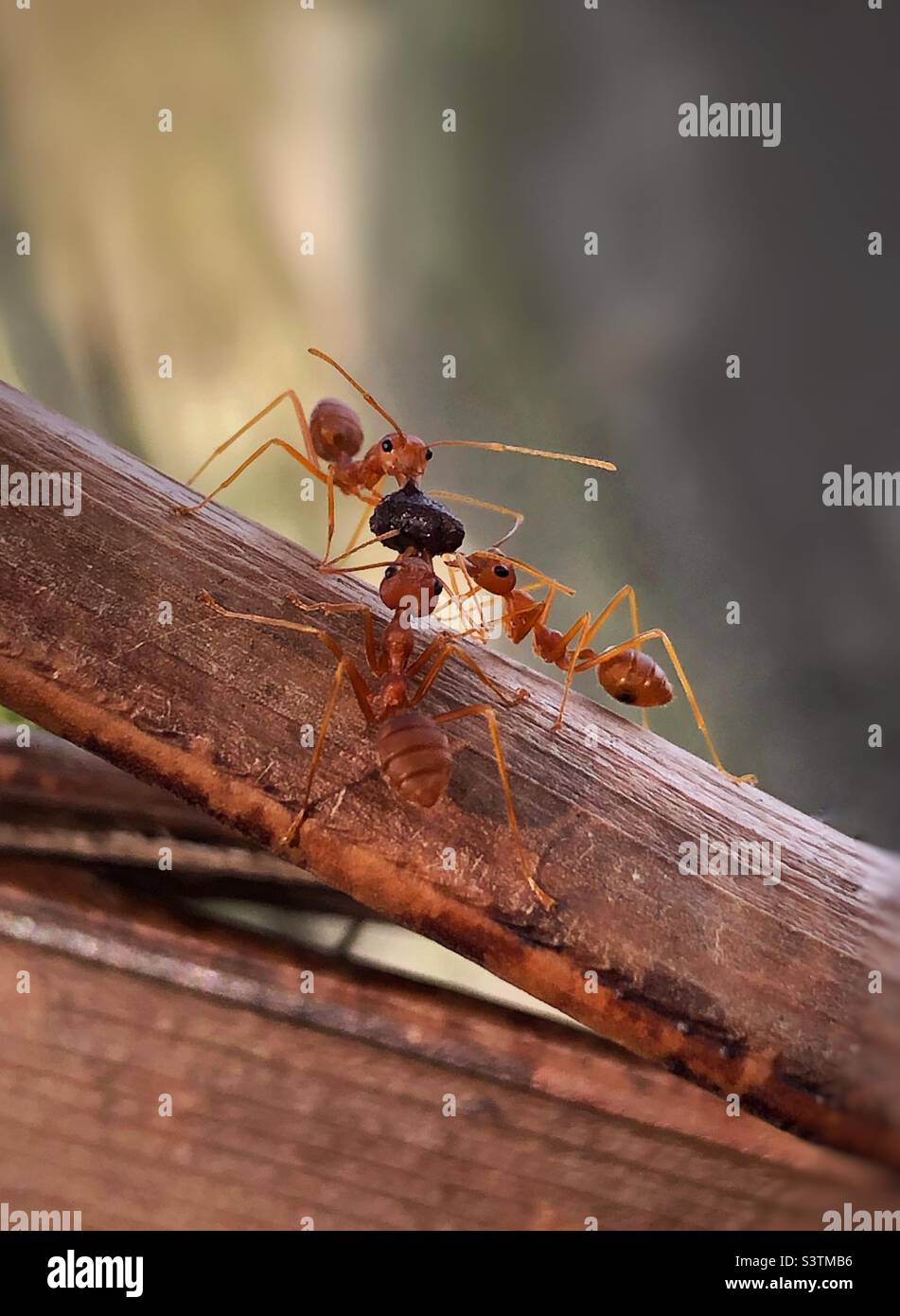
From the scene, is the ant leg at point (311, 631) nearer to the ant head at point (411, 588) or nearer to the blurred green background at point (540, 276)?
the ant head at point (411, 588)

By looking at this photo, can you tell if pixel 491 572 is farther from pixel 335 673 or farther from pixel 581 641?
pixel 335 673

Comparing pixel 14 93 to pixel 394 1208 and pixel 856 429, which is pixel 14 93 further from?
pixel 394 1208

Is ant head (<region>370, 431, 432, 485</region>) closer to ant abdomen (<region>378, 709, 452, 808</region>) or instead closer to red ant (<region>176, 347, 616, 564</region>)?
red ant (<region>176, 347, 616, 564</region>)

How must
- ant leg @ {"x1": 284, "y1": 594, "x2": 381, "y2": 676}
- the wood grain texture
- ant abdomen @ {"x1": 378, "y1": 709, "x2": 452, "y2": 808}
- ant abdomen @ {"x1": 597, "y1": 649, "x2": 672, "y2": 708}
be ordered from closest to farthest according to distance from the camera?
the wood grain texture
ant abdomen @ {"x1": 378, "y1": 709, "x2": 452, "y2": 808}
ant leg @ {"x1": 284, "y1": 594, "x2": 381, "y2": 676}
ant abdomen @ {"x1": 597, "y1": 649, "x2": 672, "y2": 708}

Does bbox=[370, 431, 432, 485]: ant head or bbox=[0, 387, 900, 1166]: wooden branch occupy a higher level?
bbox=[370, 431, 432, 485]: ant head

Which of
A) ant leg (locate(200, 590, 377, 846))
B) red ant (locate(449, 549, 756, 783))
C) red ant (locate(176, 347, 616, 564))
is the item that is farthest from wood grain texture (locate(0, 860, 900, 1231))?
red ant (locate(176, 347, 616, 564))

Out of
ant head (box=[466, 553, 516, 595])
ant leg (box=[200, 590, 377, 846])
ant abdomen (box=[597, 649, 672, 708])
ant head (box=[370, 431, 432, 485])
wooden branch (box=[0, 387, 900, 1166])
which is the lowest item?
wooden branch (box=[0, 387, 900, 1166])

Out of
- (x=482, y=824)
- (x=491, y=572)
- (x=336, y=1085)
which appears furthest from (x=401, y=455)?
(x=336, y=1085)

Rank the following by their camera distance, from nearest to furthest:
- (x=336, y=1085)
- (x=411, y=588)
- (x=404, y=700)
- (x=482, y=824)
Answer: (x=336, y=1085) < (x=482, y=824) < (x=404, y=700) < (x=411, y=588)
